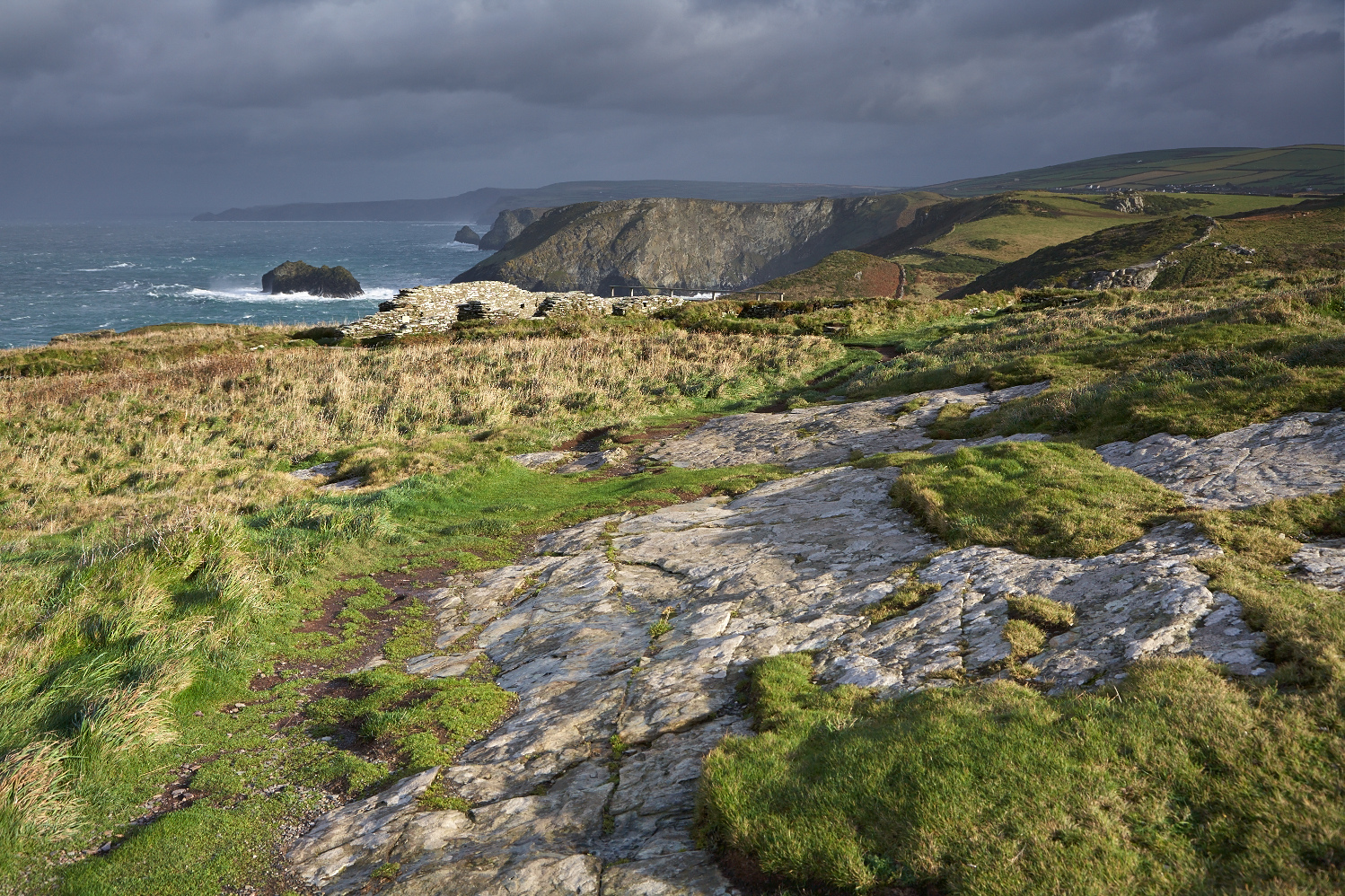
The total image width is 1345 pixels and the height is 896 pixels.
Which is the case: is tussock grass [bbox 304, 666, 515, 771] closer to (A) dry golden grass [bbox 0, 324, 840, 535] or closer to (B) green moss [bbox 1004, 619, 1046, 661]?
(B) green moss [bbox 1004, 619, 1046, 661]

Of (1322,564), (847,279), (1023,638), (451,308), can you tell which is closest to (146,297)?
(451,308)

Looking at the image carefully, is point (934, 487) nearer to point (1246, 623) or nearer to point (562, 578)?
point (1246, 623)

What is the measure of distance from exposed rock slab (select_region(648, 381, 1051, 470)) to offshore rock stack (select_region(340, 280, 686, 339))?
29613 mm

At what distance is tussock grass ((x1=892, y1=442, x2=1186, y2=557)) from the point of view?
355 inches

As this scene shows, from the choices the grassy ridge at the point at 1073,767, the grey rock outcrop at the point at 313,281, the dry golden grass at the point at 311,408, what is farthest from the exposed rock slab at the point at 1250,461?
the grey rock outcrop at the point at 313,281

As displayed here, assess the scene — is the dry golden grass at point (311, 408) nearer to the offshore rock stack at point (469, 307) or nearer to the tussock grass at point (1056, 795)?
the offshore rock stack at point (469, 307)

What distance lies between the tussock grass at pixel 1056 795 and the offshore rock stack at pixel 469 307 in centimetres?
4393

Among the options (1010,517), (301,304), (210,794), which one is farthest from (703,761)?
(301,304)

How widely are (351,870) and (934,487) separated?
9.27 meters

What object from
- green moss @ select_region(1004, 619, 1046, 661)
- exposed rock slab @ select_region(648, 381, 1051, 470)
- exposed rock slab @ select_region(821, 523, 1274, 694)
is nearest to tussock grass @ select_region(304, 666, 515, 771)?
exposed rock slab @ select_region(821, 523, 1274, 694)

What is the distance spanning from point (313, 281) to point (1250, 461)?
487 feet

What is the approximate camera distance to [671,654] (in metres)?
8.48

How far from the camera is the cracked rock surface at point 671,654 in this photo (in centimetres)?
560

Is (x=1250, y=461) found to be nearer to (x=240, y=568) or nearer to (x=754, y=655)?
(x=754, y=655)
